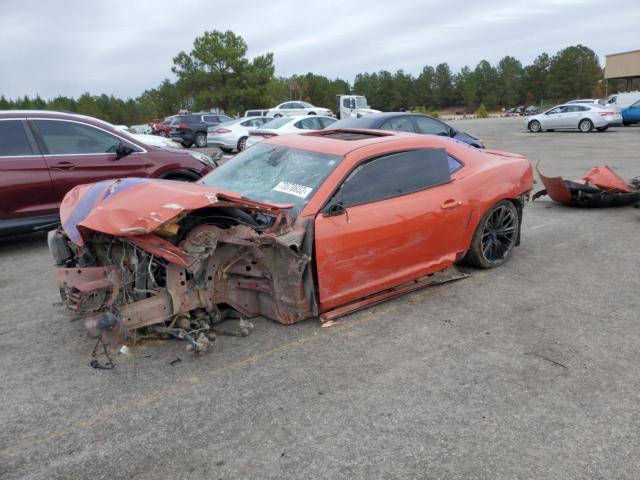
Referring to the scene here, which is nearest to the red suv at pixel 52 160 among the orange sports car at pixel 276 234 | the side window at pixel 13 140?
the side window at pixel 13 140

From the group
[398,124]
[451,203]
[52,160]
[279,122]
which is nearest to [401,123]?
[398,124]

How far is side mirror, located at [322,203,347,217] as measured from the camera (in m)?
3.97

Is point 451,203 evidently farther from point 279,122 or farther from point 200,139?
point 200,139

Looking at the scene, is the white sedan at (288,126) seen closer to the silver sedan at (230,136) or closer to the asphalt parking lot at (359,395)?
the silver sedan at (230,136)

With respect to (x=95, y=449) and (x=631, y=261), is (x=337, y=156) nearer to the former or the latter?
(x=95, y=449)

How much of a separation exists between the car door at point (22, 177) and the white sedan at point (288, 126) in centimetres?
951

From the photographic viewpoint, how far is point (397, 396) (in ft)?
10.4

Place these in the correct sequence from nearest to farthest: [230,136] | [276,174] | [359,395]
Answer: [359,395] < [276,174] < [230,136]

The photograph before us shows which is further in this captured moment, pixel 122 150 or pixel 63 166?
pixel 122 150

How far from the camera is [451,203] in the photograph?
4.78m

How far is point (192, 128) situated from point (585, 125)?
18349 millimetres

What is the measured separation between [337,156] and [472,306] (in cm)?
176

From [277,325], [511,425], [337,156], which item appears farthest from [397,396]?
[337,156]

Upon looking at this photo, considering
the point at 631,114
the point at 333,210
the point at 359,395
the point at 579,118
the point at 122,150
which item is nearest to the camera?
the point at 359,395
